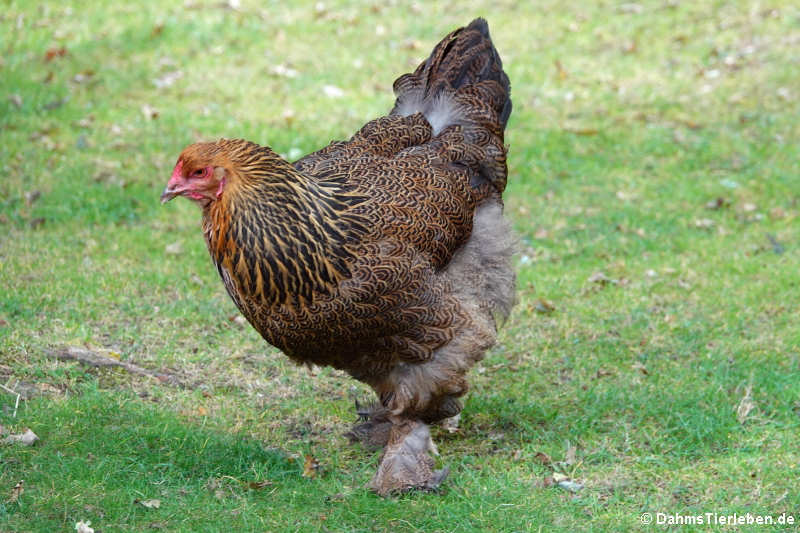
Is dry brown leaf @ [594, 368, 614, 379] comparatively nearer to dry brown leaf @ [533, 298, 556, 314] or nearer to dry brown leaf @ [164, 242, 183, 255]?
dry brown leaf @ [533, 298, 556, 314]

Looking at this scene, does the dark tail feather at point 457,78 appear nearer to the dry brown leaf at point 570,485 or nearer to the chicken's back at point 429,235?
the chicken's back at point 429,235

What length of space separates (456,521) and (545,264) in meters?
3.31

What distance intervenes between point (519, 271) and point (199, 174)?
11.7 feet

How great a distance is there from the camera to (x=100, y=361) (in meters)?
5.43

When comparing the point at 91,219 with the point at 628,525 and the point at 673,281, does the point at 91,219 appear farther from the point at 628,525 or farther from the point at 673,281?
the point at 628,525

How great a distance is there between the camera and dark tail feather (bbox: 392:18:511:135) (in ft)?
18.4

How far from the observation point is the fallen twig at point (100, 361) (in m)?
5.41

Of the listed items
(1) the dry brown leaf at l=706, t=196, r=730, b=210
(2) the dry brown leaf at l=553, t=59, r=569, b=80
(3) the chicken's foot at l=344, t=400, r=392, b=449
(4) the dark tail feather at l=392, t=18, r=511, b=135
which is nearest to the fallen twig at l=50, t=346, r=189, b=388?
(3) the chicken's foot at l=344, t=400, r=392, b=449

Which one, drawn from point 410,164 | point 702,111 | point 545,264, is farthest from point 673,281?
point 702,111

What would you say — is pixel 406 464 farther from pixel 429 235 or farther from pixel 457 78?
pixel 457 78

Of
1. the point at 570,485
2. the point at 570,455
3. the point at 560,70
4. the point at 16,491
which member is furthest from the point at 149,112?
the point at 570,485

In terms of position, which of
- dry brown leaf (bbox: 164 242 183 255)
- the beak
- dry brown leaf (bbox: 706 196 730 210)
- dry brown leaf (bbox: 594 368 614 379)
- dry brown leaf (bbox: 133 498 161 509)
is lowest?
dry brown leaf (bbox: 594 368 614 379)

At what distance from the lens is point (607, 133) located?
31.2 feet

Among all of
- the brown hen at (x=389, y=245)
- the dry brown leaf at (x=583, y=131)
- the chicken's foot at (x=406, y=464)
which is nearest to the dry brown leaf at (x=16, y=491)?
the brown hen at (x=389, y=245)
